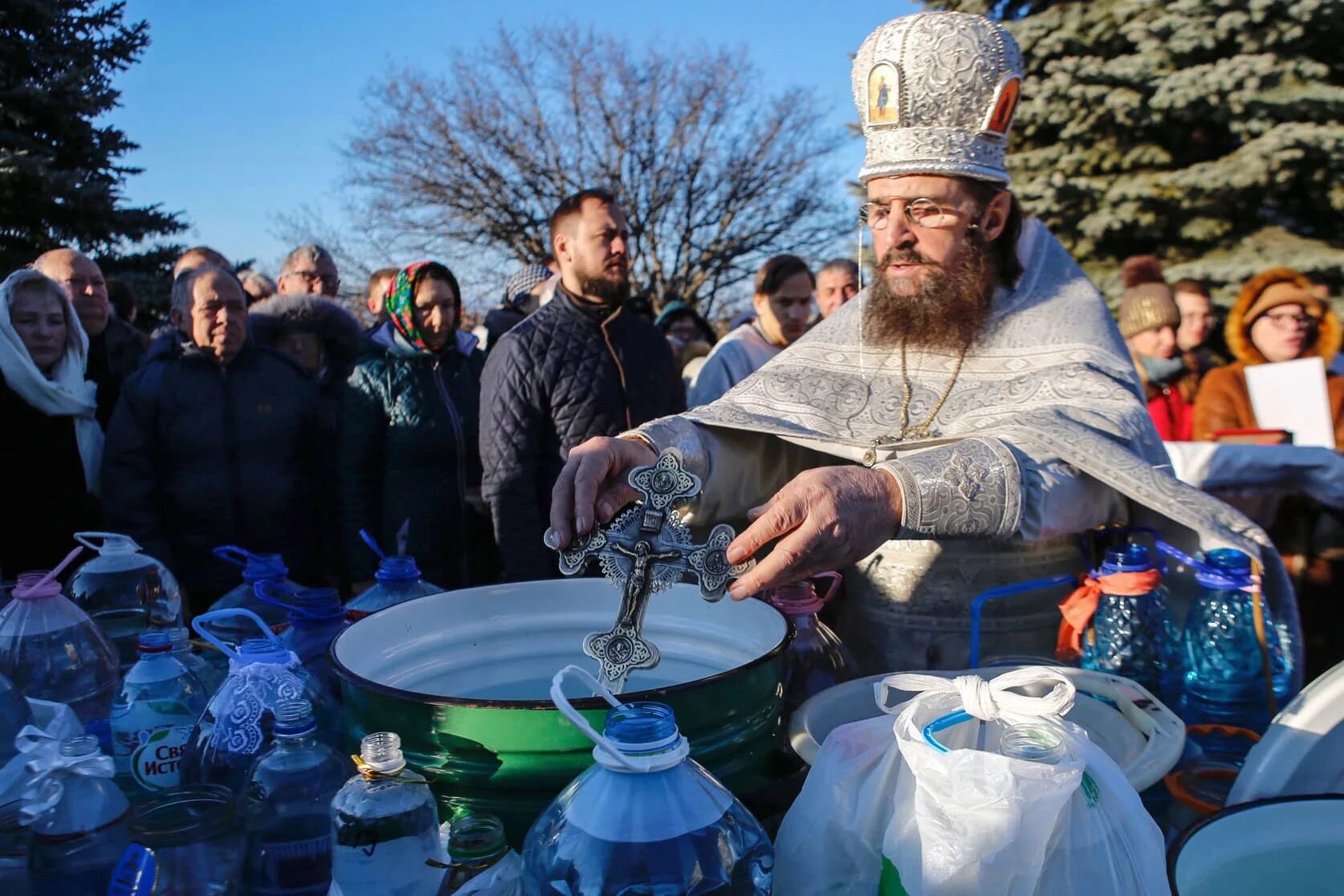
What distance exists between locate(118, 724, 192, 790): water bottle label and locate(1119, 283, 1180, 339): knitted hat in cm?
497

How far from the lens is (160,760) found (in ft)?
4.56

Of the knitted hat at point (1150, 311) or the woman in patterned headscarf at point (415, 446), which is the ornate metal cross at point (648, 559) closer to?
the woman in patterned headscarf at point (415, 446)

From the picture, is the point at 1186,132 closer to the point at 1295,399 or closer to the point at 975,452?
the point at 1295,399

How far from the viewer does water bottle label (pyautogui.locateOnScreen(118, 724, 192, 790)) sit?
139 centimetres

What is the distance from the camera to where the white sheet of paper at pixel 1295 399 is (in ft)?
13.9

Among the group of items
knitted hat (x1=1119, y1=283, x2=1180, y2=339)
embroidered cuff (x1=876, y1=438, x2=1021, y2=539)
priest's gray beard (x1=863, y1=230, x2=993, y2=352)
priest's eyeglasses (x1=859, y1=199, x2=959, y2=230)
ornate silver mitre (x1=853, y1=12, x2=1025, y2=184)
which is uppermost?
ornate silver mitre (x1=853, y1=12, x2=1025, y2=184)

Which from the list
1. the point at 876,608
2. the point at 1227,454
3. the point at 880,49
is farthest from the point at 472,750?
the point at 1227,454

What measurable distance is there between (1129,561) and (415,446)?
2833mm

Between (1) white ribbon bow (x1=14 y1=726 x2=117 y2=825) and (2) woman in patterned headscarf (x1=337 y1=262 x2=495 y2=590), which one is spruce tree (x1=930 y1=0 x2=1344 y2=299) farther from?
(1) white ribbon bow (x1=14 y1=726 x2=117 y2=825)

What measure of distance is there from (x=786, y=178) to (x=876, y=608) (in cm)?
2283

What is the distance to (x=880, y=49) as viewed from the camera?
248 centimetres

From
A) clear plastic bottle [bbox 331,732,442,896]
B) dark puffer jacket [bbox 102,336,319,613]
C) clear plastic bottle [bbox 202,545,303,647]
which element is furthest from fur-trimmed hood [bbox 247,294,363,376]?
clear plastic bottle [bbox 331,732,442,896]

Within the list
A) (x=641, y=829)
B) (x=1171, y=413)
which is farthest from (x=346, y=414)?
(x=1171, y=413)

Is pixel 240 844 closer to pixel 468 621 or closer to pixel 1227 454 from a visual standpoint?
pixel 468 621
